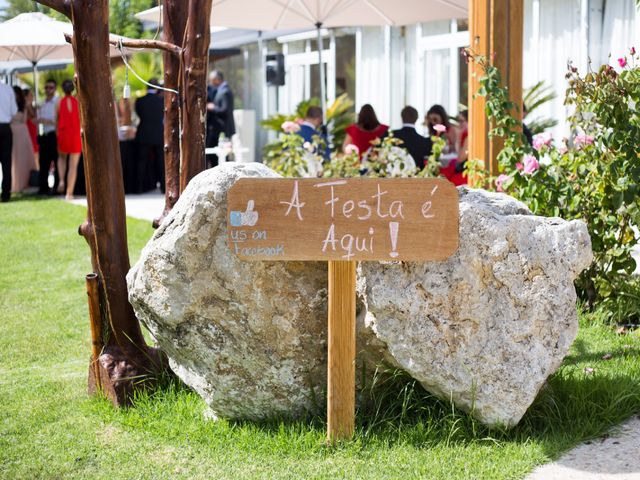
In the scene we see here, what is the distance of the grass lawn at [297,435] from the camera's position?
369 centimetres

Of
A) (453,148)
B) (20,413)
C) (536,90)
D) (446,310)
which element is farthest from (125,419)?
(536,90)

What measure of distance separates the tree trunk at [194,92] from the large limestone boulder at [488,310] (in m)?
1.73

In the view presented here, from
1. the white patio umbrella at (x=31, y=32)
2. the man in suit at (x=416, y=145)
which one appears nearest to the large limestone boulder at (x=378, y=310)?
the man in suit at (x=416, y=145)

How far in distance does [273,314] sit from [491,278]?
93cm

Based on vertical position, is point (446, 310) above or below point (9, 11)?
below

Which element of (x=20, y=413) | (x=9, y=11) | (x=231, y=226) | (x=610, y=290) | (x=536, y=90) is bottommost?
(x=20, y=413)

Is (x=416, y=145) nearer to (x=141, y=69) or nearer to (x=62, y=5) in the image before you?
(x=62, y=5)

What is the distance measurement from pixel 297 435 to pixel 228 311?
610mm

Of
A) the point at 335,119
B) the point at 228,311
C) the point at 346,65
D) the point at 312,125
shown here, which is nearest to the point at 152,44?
the point at 228,311

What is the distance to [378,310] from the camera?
3848 millimetres

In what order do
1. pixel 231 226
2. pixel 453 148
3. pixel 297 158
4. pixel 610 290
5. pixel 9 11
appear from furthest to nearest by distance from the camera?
pixel 9 11
pixel 453 148
pixel 297 158
pixel 610 290
pixel 231 226

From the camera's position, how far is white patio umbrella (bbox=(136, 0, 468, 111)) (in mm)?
11797

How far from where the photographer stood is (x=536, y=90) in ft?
39.9

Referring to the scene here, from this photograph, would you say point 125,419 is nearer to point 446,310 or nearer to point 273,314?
point 273,314
